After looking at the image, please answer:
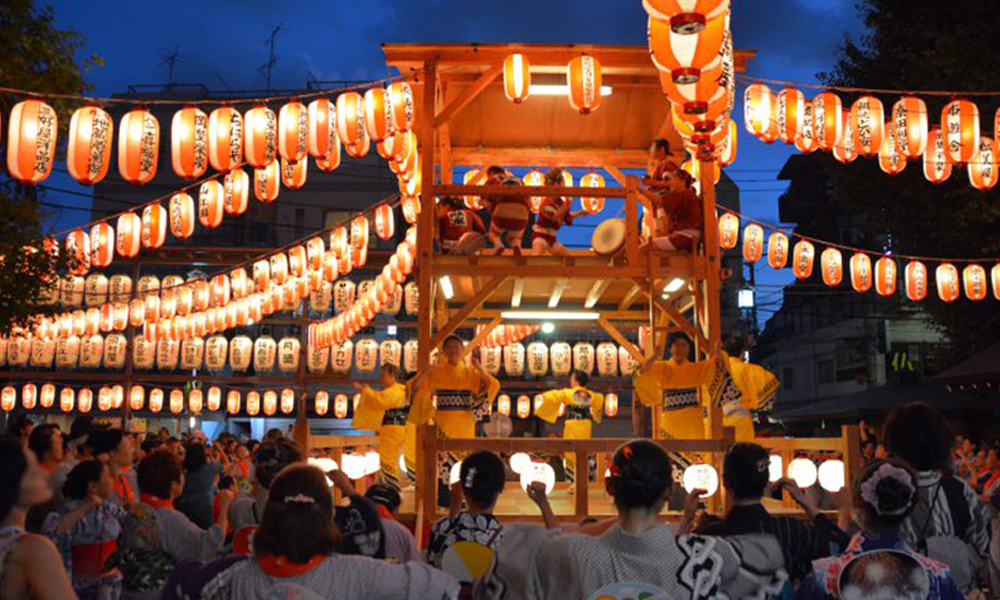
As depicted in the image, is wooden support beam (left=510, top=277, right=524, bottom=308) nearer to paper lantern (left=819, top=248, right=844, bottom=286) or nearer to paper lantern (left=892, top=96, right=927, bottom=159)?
paper lantern (left=892, top=96, right=927, bottom=159)

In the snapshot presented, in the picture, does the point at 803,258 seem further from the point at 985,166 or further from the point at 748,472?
the point at 748,472

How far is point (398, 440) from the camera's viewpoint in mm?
11250

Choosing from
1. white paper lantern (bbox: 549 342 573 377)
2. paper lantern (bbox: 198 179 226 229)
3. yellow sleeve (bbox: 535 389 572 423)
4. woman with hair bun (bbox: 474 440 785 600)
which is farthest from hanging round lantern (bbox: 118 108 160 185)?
white paper lantern (bbox: 549 342 573 377)

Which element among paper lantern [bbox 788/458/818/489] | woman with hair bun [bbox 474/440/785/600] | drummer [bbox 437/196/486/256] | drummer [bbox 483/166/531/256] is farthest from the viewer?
drummer [bbox 437/196/486/256]

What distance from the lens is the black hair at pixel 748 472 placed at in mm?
3760

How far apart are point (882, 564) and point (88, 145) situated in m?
9.97

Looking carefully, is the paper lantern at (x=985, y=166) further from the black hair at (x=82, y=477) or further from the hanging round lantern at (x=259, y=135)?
the black hair at (x=82, y=477)

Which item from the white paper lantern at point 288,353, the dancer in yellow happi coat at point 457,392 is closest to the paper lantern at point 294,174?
the dancer in yellow happi coat at point 457,392

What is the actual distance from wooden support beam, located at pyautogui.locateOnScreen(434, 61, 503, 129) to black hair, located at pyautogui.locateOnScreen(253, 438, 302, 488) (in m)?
5.03

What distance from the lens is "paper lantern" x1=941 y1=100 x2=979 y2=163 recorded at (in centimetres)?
1209

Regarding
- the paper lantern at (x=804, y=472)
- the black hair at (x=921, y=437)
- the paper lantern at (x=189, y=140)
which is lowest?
the paper lantern at (x=804, y=472)

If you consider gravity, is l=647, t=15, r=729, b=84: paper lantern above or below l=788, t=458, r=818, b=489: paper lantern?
above

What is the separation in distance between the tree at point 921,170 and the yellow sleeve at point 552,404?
9.27 metres

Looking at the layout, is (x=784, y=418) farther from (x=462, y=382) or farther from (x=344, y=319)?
(x=462, y=382)
